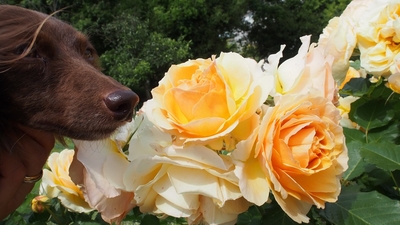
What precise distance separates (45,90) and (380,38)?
3.11 ft

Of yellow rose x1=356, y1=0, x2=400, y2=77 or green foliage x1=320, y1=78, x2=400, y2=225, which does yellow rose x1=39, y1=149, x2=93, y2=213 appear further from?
yellow rose x1=356, y1=0, x2=400, y2=77

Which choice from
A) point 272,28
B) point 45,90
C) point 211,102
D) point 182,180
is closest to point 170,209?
point 182,180

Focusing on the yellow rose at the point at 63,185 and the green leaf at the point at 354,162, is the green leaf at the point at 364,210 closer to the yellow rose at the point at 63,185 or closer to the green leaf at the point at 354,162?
the green leaf at the point at 354,162

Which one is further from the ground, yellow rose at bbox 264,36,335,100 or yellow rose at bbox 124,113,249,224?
yellow rose at bbox 264,36,335,100

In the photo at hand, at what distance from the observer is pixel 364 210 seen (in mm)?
787

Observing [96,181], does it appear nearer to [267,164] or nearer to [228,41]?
[267,164]

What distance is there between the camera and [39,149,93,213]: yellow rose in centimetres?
116

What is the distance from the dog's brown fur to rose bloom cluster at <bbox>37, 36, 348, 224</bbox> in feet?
1.18

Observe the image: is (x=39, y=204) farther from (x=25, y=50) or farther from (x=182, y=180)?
(x=182, y=180)

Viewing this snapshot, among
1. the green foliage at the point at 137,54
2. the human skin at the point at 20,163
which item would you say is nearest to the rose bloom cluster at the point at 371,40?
the human skin at the point at 20,163

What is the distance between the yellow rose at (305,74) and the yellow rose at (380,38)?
18 centimetres

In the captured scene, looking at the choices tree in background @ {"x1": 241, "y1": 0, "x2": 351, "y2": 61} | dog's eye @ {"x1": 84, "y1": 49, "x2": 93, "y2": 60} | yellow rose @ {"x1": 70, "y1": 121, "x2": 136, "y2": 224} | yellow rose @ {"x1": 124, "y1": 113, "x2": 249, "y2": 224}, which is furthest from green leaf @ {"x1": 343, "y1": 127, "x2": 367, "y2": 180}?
tree in background @ {"x1": 241, "y1": 0, "x2": 351, "y2": 61}

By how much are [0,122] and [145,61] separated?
39.6 ft

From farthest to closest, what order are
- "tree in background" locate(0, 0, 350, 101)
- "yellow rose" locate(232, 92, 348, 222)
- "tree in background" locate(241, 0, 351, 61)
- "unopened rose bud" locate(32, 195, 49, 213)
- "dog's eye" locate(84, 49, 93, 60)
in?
"tree in background" locate(241, 0, 351, 61) → "tree in background" locate(0, 0, 350, 101) → "dog's eye" locate(84, 49, 93, 60) → "unopened rose bud" locate(32, 195, 49, 213) → "yellow rose" locate(232, 92, 348, 222)
